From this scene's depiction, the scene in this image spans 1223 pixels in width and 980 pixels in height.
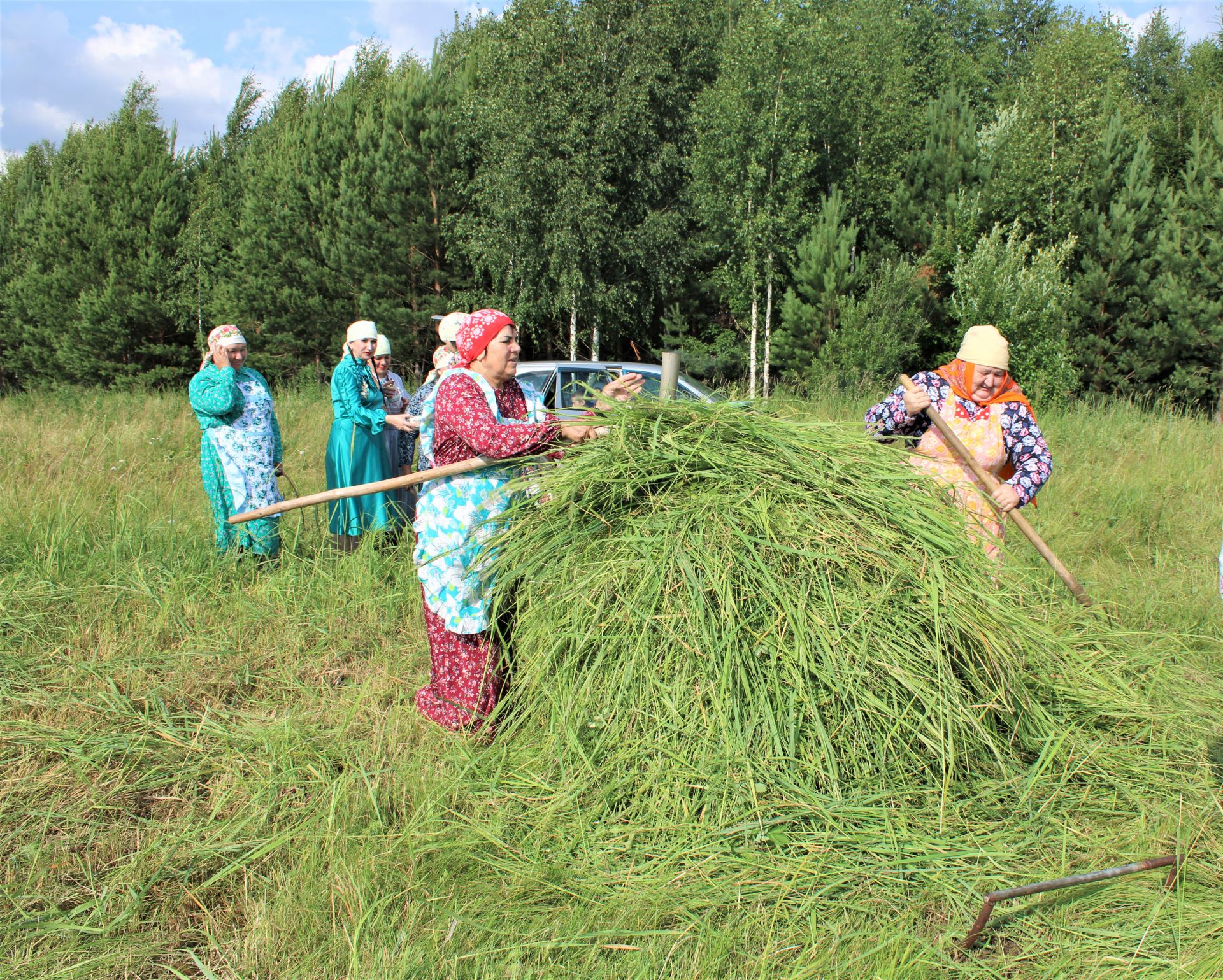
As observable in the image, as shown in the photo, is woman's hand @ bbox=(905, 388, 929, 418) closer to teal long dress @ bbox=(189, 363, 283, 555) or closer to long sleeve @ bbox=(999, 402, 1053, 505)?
long sleeve @ bbox=(999, 402, 1053, 505)

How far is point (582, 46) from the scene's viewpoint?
17.3 meters

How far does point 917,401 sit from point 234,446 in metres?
3.26

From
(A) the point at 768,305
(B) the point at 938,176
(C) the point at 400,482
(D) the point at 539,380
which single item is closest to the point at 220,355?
(C) the point at 400,482

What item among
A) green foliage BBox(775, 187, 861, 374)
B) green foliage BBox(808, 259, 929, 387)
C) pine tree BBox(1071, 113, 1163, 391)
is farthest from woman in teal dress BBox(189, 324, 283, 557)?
pine tree BBox(1071, 113, 1163, 391)

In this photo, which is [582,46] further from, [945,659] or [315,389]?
[945,659]

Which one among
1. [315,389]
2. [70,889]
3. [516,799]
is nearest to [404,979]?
[516,799]

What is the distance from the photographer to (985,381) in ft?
11.5

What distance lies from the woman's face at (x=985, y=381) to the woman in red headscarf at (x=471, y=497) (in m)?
1.56

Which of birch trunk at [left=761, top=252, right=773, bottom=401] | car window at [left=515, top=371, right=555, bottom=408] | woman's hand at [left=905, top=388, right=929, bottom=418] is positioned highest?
birch trunk at [left=761, top=252, right=773, bottom=401]

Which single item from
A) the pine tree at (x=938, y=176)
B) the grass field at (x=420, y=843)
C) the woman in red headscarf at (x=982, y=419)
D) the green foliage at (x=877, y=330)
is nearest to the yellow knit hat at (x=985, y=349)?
the woman in red headscarf at (x=982, y=419)

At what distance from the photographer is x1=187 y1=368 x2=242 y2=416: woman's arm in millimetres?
4195

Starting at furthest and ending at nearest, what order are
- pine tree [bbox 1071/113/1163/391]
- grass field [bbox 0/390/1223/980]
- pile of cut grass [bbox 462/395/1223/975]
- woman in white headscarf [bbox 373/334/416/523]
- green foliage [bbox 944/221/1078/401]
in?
pine tree [bbox 1071/113/1163/391]
green foliage [bbox 944/221/1078/401]
woman in white headscarf [bbox 373/334/416/523]
pile of cut grass [bbox 462/395/1223/975]
grass field [bbox 0/390/1223/980]

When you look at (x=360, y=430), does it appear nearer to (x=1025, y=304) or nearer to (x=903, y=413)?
(x=903, y=413)

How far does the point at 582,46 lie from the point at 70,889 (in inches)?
717
